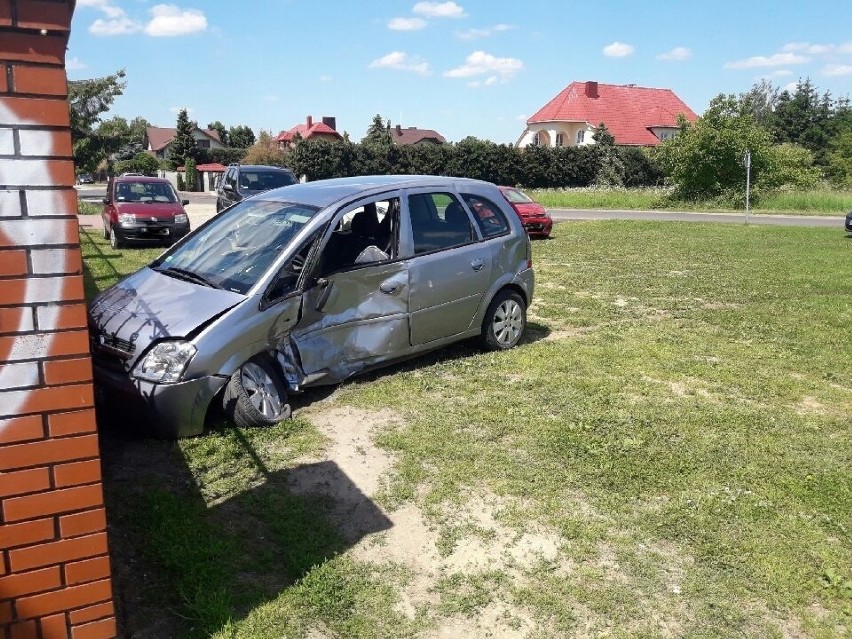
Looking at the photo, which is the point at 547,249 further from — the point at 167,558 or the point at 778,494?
the point at 167,558

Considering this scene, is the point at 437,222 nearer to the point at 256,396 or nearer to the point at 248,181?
the point at 256,396

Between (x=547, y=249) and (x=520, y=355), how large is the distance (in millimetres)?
10236

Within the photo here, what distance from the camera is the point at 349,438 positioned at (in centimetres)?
516

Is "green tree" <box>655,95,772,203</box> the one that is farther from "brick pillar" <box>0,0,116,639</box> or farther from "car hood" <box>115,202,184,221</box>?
"brick pillar" <box>0,0,116,639</box>

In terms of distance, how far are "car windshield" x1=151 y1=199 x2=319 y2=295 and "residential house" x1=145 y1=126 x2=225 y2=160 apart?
261 feet

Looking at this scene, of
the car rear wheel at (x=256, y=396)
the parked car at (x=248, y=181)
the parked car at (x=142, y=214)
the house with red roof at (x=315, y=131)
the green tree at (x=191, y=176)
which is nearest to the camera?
the car rear wheel at (x=256, y=396)

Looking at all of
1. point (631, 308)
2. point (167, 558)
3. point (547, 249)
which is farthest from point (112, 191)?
point (167, 558)

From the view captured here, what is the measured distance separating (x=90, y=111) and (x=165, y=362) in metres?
35.0

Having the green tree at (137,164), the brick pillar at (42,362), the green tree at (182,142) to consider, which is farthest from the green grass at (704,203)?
the green tree at (137,164)

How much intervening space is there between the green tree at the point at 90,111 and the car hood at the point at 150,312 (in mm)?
31844

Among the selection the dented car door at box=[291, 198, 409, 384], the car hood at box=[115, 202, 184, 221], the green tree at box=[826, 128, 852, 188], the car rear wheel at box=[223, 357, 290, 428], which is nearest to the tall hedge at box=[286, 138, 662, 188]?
the green tree at box=[826, 128, 852, 188]

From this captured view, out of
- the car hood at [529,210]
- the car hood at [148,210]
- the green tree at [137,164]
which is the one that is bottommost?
the car hood at [529,210]

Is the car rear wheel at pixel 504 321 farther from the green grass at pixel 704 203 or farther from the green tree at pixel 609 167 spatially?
the green tree at pixel 609 167

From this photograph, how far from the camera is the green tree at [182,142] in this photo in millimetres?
64938
